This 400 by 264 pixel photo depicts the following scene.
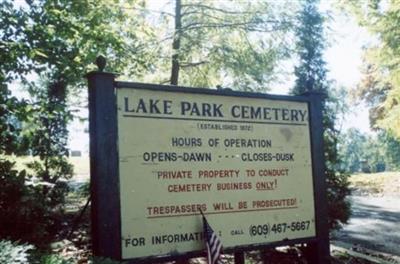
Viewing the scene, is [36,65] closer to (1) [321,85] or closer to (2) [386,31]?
(1) [321,85]

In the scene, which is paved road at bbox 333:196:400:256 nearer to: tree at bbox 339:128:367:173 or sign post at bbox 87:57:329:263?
sign post at bbox 87:57:329:263

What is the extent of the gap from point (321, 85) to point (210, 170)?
680 centimetres

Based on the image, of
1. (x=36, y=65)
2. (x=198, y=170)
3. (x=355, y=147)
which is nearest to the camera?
(x=198, y=170)

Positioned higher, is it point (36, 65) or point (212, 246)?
point (36, 65)

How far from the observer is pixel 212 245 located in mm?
3916

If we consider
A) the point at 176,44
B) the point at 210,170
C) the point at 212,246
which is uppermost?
the point at 176,44

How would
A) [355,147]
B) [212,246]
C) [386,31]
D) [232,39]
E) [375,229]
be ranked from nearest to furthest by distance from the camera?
[212,246], [375,229], [232,39], [386,31], [355,147]

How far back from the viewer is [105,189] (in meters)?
3.62

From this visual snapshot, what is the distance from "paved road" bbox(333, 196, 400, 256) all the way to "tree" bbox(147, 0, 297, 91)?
4.43 m

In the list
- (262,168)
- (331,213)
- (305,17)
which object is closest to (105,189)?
(262,168)

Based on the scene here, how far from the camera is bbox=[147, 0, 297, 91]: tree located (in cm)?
1163

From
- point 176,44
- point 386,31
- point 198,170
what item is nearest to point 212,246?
point 198,170

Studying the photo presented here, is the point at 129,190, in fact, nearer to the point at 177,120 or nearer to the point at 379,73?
the point at 177,120

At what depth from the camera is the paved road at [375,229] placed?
911 centimetres
